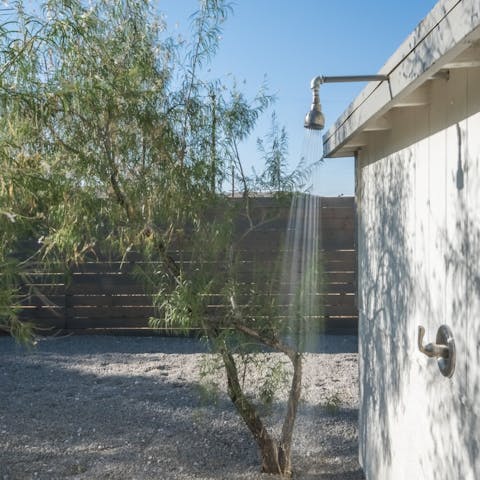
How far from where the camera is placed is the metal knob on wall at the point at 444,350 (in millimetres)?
1859

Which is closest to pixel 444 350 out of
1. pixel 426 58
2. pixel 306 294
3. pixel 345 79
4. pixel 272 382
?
pixel 426 58

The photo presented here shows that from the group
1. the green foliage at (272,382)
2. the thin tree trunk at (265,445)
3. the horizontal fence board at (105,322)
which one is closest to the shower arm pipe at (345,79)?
the green foliage at (272,382)

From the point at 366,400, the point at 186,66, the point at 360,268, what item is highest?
the point at 186,66

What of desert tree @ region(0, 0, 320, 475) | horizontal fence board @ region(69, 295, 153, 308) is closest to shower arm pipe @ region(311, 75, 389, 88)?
desert tree @ region(0, 0, 320, 475)

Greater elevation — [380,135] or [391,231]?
[380,135]

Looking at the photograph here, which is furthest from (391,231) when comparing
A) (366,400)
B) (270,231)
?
(270,231)

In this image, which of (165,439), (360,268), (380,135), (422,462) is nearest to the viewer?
(422,462)

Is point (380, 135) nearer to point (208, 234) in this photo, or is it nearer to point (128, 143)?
point (208, 234)

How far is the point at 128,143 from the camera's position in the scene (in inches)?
121

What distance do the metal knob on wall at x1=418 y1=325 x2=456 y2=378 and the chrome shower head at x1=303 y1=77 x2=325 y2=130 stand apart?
1106 mm

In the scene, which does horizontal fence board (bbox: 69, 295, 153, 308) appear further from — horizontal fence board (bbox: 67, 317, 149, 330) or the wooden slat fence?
horizontal fence board (bbox: 67, 317, 149, 330)

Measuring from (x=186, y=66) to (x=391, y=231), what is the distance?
1.31 m

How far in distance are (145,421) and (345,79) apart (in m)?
2.81

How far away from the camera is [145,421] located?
4359 mm
